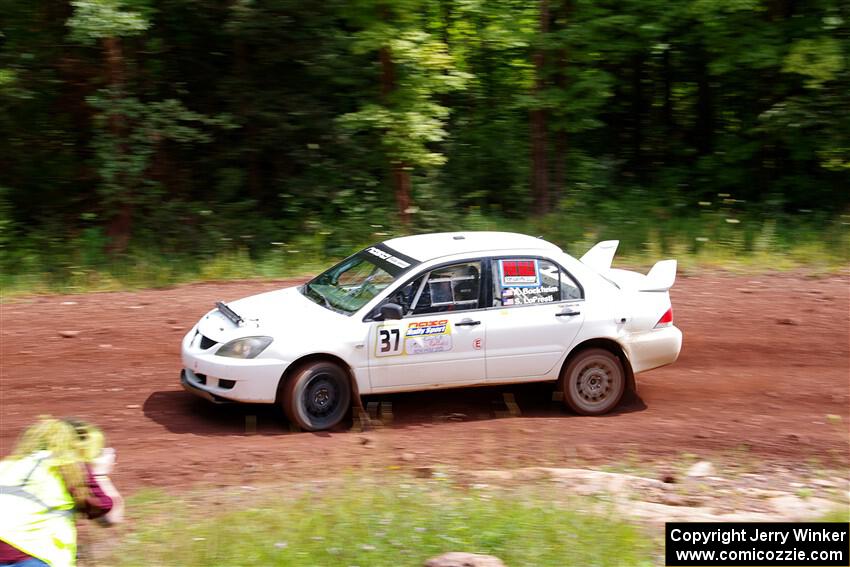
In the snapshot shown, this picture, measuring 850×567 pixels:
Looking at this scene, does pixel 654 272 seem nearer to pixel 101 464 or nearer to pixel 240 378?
pixel 240 378

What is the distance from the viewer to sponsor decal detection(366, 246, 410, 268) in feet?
29.7

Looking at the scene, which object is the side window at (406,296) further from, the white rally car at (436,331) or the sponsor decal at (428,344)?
the sponsor decal at (428,344)

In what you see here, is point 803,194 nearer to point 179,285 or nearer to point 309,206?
point 309,206

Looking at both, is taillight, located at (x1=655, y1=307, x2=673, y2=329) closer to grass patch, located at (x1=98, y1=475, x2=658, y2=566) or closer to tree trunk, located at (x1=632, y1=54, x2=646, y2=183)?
grass patch, located at (x1=98, y1=475, x2=658, y2=566)

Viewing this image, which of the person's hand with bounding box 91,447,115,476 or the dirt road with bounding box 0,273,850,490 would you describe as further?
the dirt road with bounding box 0,273,850,490

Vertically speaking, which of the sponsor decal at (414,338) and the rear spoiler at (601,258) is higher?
the rear spoiler at (601,258)

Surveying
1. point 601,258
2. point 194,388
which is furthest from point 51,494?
point 601,258

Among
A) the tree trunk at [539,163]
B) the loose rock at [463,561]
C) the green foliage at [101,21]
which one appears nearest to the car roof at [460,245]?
the loose rock at [463,561]

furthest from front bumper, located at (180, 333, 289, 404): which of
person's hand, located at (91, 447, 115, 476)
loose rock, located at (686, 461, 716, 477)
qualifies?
loose rock, located at (686, 461, 716, 477)

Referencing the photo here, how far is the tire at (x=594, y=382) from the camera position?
9.27 meters

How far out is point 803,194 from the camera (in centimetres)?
1805

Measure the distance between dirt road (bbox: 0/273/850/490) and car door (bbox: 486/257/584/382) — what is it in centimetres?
53

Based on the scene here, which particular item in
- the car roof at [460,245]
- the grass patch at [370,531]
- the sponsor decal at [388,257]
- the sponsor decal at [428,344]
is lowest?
the grass patch at [370,531]

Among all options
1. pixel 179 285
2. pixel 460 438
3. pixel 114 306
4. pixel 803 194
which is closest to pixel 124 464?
pixel 460 438
